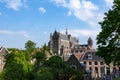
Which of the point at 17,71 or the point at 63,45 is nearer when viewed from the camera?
the point at 17,71

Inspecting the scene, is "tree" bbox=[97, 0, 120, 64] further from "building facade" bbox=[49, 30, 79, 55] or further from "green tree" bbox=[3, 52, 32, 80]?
"building facade" bbox=[49, 30, 79, 55]

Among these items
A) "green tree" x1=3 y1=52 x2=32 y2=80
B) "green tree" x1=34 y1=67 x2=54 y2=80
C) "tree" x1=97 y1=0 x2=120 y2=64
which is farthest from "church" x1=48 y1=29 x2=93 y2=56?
"tree" x1=97 y1=0 x2=120 y2=64

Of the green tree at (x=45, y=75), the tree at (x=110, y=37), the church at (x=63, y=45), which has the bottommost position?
the green tree at (x=45, y=75)

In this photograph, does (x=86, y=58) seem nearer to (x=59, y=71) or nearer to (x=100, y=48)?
(x=59, y=71)

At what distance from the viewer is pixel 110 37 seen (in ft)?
123

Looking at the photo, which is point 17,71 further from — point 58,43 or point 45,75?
point 58,43

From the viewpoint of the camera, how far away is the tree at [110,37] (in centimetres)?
3659

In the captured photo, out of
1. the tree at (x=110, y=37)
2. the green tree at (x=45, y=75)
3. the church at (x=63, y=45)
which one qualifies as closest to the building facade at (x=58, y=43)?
the church at (x=63, y=45)

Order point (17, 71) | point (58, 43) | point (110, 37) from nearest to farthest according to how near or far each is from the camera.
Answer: point (110, 37), point (17, 71), point (58, 43)

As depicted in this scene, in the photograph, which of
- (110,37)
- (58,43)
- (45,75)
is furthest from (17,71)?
(58,43)

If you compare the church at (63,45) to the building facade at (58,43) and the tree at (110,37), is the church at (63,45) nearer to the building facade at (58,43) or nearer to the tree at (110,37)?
the building facade at (58,43)

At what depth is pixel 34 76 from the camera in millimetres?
52531

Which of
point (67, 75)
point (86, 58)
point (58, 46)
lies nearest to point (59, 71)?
point (67, 75)

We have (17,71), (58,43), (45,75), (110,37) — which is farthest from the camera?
(58,43)
